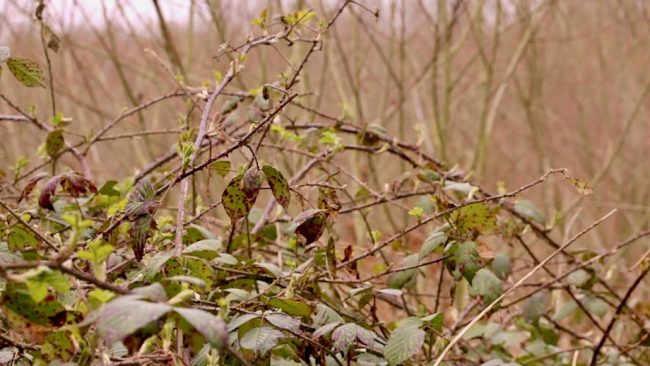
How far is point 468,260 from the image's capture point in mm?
1266

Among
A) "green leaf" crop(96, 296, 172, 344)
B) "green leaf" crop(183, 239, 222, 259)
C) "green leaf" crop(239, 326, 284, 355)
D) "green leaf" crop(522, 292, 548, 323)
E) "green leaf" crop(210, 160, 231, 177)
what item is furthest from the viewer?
"green leaf" crop(522, 292, 548, 323)

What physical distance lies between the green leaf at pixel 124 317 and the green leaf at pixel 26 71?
2.17ft

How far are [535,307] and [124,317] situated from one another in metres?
1.26

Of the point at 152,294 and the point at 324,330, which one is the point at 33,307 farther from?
the point at 324,330

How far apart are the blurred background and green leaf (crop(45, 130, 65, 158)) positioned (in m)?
1.64

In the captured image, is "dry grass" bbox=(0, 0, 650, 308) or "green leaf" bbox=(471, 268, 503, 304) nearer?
"green leaf" bbox=(471, 268, 503, 304)

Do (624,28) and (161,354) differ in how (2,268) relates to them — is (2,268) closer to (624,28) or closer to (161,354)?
(161,354)

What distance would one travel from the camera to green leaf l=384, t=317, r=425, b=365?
1072 mm

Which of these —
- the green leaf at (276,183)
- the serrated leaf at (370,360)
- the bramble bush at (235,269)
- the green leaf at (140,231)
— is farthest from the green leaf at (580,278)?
the green leaf at (140,231)

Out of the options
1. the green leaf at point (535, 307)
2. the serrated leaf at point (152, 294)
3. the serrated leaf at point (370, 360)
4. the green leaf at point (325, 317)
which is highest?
the serrated leaf at point (152, 294)

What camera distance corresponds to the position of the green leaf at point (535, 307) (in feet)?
5.57

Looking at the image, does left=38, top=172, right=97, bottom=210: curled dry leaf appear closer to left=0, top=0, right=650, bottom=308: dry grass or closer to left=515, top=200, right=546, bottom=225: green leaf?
left=515, top=200, right=546, bottom=225: green leaf

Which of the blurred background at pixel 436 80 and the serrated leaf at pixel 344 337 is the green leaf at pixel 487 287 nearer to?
the serrated leaf at pixel 344 337

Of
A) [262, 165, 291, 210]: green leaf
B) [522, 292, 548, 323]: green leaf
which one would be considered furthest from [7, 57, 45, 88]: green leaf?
[522, 292, 548, 323]: green leaf
